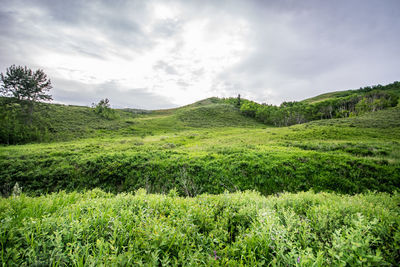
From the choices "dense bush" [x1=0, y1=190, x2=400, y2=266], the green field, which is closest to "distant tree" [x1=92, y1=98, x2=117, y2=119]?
the green field

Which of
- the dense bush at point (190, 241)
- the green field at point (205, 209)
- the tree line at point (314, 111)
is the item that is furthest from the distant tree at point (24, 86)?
the tree line at point (314, 111)

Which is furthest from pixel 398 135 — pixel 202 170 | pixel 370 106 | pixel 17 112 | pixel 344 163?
pixel 17 112

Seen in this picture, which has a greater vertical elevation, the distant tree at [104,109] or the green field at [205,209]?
the distant tree at [104,109]

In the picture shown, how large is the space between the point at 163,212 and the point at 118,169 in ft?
38.8

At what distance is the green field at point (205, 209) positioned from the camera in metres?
1.83

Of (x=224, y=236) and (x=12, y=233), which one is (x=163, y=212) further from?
(x=12, y=233)

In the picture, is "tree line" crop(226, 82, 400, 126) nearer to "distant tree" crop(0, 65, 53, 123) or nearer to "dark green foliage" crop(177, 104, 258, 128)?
"dark green foliage" crop(177, 104, 258, 128)

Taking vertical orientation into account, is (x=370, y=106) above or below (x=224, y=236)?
above

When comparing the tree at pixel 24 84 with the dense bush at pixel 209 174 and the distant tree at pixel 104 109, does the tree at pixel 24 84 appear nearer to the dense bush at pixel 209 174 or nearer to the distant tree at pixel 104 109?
the distant tree at pixel 104 109

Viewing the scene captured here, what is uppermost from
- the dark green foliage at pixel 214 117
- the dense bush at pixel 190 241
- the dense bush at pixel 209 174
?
the dark green foliage at pixel 214 117

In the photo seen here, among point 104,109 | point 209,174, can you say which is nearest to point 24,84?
point 104,109

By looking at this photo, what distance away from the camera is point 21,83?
135ft

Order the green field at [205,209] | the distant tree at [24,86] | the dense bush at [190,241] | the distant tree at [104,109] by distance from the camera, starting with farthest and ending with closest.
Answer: the distant tree at [104,109], the distant tree at [24,86], the green field at [205,209], the dense bush at [190,241]

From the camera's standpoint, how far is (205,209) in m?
3.33
